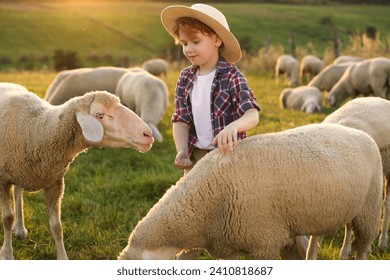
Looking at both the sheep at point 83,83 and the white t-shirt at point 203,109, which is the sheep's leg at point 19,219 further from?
the sheep at point 83,83

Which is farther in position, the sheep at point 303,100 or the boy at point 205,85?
the sheep at point 303,100

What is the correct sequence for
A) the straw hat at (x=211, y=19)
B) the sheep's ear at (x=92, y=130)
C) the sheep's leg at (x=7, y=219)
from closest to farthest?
the straw hat at (x=211, y=19) → the sheep's ear at (x=92, y=130) → the sheep's leg at (x=7, y=219)

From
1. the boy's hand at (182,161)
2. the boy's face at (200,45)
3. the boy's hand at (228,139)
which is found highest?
the boy's face at (200,45)

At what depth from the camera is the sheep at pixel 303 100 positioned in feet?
36.9

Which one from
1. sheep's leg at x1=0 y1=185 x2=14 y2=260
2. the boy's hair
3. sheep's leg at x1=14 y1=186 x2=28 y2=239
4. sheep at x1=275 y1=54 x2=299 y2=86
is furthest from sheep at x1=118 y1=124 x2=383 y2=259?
sheep at x1=275 y1=54 x2=299 y2=86

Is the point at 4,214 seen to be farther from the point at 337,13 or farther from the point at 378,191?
the point at 337,13

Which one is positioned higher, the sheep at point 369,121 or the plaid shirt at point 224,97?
the plaid shirt at point 224,97

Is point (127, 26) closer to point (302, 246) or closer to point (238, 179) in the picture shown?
point (302, 246)

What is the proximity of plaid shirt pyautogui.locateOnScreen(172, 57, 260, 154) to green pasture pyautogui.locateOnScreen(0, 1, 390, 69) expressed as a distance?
115ft

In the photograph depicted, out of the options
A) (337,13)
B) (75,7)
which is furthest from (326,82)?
(75,7)

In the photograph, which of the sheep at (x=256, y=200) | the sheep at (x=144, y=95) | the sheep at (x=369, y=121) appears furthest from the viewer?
the sheep at (x=144, y=95)

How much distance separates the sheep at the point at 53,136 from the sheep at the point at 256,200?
64 centimetres

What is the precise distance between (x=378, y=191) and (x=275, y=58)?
18.5 meters

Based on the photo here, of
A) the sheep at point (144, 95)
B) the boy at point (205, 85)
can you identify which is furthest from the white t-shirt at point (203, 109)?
the sheep at point (144, 95)
